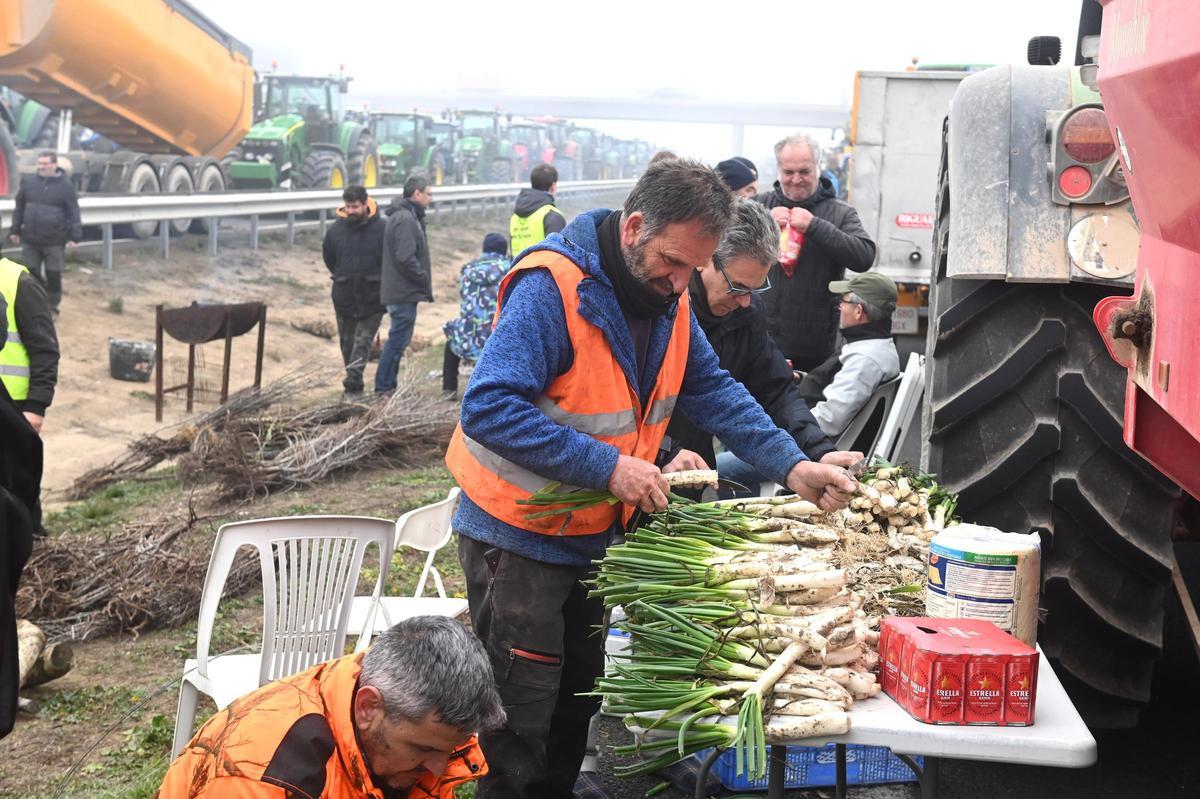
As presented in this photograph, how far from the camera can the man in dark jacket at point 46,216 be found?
1454 centimetres

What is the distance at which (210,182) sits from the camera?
2298 centimetres

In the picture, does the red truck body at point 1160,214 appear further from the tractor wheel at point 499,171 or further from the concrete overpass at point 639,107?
the concrete overpass at point 639,107

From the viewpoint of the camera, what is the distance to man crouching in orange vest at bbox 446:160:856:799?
3.30m

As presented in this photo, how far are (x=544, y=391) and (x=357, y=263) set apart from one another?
930 cm

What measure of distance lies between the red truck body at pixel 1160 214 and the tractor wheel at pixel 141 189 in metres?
18.9

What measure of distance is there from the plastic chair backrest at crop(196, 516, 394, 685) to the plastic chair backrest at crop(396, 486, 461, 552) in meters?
0.78

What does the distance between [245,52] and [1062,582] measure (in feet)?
71.0

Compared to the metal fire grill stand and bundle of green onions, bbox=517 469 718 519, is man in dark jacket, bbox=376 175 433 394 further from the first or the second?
bundle of green onions, bbox=517 469 718 519

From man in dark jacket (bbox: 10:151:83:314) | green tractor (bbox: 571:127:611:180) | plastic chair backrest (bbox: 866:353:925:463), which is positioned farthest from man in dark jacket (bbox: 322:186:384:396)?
green tractor (bbox: 571:127:611:180)

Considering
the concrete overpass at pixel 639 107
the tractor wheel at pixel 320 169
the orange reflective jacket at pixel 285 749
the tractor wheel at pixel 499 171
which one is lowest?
A: the orange reflective jacket at pixel 285 749

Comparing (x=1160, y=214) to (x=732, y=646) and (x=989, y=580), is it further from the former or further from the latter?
(x=732, y=646)

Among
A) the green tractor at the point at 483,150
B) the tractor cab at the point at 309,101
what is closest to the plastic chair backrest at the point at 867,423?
the tractor cab at the point at 309,101

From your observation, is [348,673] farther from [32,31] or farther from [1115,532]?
[32,31]

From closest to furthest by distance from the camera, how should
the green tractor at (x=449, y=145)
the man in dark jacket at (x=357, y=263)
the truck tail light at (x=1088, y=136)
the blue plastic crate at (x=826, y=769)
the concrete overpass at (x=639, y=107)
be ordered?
the truck tail light at (x=1088, y=136) → the blue plastic crate at (x=826, y=769) → the man in dark jacket at (x=357, y=263) → the green tractor at (x=449, y=145) → the concrete overpass at (x=639, y=107)
